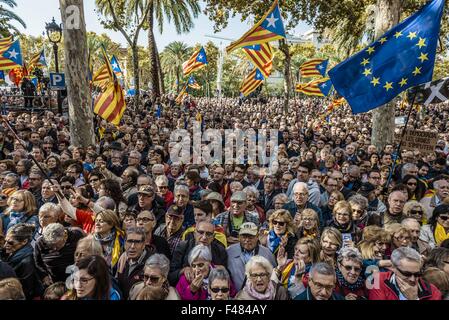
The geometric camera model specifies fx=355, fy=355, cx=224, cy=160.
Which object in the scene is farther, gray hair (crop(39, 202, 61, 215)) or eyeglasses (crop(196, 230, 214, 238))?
gray hair (crop(39, 202, 61, 215))

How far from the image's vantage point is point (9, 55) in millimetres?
14203

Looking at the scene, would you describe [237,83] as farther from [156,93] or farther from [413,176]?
[413,176]

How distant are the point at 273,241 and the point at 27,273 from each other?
2.44m

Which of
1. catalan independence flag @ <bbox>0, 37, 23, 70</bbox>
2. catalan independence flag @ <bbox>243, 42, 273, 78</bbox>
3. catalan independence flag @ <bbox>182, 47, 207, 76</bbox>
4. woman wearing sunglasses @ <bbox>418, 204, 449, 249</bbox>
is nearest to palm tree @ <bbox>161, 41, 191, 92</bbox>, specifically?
catalan independence flag @ <bbox>182, 47, 207, 76</bbox>

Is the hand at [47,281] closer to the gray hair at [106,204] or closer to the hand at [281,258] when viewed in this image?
the gray hair at [106,204]

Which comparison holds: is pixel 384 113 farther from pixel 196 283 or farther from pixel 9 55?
pixel 9 55

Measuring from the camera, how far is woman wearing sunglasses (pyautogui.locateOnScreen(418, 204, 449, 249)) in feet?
13.2

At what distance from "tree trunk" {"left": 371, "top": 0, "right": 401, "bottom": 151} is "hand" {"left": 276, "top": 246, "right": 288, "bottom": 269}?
28.6 ft

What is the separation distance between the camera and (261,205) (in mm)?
5820

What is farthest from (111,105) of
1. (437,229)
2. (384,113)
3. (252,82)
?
(384,113)

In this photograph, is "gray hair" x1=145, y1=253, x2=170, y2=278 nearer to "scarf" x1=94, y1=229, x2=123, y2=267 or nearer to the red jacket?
"scarf" x1=94, y1=229, x2=123, y2=267

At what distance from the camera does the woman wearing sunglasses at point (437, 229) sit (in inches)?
159

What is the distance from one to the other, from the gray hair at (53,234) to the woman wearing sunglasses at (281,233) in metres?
2.15
